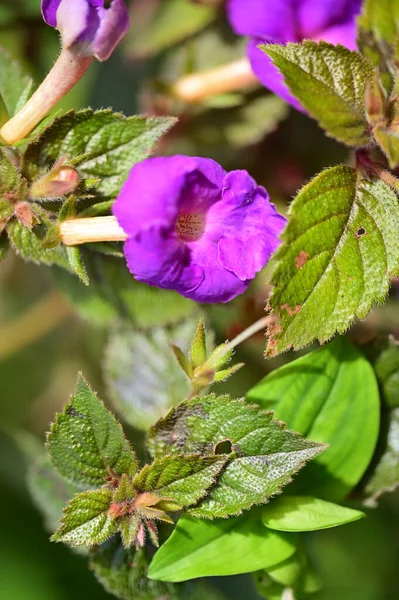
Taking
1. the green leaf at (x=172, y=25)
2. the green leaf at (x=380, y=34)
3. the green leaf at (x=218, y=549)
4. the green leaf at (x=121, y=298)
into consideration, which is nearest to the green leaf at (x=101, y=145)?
the green leaf at (x=121, y=298)

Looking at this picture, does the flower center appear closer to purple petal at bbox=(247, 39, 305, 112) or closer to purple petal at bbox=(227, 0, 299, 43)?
purple petal at bbox=(247, 39, 305, 112)

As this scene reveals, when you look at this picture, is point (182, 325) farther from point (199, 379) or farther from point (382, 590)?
point (382, 590)

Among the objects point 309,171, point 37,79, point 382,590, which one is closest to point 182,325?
point 309,171

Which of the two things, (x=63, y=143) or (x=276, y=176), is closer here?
(x=63, y=143)

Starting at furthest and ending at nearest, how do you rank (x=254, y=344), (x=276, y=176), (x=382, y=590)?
(x=382, y=590) < (x=276, y=176) < (x=254, y=344)

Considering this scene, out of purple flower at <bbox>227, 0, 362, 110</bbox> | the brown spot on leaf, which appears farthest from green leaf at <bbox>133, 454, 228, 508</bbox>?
purple flower at <bbox>227, 0, 362, 110</bbox>

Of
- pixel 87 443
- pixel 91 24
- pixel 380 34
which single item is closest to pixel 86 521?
pixel 87 443
